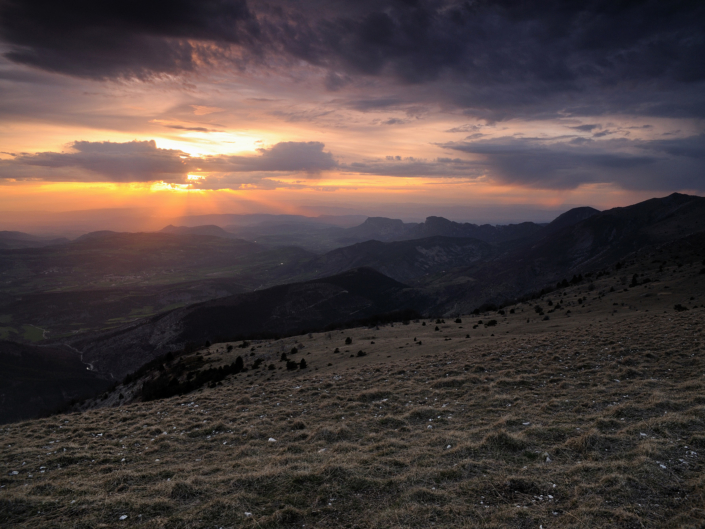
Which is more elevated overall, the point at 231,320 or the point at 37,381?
the point at 231,320

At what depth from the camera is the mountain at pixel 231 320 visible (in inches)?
5143

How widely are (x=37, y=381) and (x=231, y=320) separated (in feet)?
212

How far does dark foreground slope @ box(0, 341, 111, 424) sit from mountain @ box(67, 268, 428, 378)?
392 inches

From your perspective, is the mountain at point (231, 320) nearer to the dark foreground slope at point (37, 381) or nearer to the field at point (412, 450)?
the dark foreground slope at point (37, 381)

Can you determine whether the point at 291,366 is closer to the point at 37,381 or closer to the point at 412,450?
the point at 412,450

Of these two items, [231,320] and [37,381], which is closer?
[37,381]

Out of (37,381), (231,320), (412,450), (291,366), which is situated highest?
(412,450)

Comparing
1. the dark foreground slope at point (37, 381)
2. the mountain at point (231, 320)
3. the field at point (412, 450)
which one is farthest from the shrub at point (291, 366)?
the dark foreground slope at point (37, 381)

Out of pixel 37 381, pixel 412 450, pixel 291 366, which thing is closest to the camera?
pixel 412 450

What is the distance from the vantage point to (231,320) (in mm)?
147625

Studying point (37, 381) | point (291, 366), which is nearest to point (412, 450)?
point (291, 366)

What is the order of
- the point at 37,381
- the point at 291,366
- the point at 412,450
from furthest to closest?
the point at 37,381
the point at 291,366
the point at 412,450

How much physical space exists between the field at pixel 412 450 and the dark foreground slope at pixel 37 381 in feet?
295

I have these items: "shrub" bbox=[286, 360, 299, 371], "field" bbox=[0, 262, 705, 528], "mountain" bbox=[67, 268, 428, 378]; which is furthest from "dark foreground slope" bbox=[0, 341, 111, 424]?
"field" bbox=[0, 262, 705, 528]
